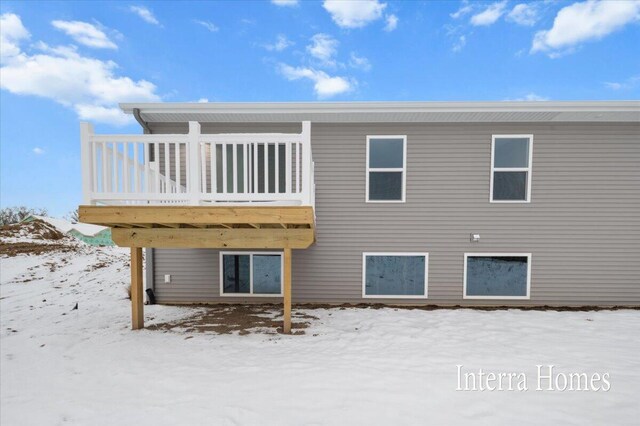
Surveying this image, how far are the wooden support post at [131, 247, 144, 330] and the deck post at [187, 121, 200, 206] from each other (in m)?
1.78

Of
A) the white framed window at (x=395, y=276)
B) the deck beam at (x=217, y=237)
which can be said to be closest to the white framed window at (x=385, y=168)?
the white framed window at (x=395, y=276)

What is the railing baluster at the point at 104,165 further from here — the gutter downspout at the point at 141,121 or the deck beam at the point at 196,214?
the gutter downspout at the point at 141,121

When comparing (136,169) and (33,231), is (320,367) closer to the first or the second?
(136,169)

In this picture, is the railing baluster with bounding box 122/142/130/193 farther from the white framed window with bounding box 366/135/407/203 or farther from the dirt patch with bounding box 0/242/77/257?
the dirt patch with bounding box 0/242/77/257

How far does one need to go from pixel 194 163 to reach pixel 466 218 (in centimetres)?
512

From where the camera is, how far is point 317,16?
43.5 feet

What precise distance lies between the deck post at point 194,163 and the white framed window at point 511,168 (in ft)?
17.8

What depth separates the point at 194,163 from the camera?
3.62 metres

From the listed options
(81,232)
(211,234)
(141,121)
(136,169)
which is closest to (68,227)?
(81,232)

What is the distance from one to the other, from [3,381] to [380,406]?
4014 millimetres

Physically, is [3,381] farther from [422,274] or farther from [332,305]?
[422,274]

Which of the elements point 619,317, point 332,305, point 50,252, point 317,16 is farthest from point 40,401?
point 317,16

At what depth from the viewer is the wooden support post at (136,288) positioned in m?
4.61

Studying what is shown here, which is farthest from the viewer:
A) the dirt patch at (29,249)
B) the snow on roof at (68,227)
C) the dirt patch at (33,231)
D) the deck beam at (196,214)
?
the snow on roof at (68,227)
